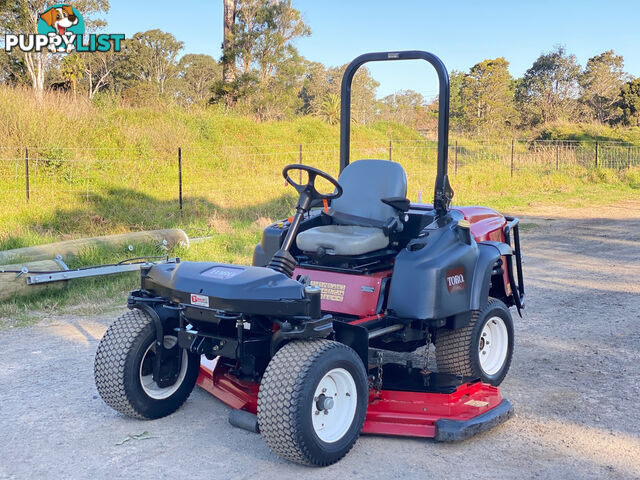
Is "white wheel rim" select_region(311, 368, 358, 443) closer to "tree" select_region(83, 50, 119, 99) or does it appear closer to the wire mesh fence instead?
the wire mesh fence

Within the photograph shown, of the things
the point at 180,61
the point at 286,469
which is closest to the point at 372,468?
the point at 286,469

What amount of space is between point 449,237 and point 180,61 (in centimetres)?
4470

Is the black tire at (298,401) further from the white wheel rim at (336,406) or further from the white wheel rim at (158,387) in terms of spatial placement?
the white wheel rim at (158,387)

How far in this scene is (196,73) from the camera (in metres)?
50.2

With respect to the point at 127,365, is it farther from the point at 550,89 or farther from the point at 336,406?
the point at 550,89

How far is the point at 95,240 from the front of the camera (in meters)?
8.87

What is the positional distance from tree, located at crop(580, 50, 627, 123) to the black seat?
124 feet

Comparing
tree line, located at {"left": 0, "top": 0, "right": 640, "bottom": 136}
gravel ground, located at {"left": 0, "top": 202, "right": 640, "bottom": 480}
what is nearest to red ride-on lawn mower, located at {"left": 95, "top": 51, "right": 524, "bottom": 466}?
gravel ground, located at {"left": 0, "top": 202, "right": 640, "bottom": 480}

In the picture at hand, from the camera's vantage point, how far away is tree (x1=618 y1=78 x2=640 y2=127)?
37.6 metres

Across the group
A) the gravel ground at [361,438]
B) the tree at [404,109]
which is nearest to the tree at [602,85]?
the tree at [404,109]

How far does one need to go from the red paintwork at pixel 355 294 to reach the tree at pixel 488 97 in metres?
37.1

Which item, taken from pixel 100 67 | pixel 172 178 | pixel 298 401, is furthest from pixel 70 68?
pixel 298 401

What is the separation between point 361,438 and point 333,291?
923 mm

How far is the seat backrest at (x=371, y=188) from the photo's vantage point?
472 cm
